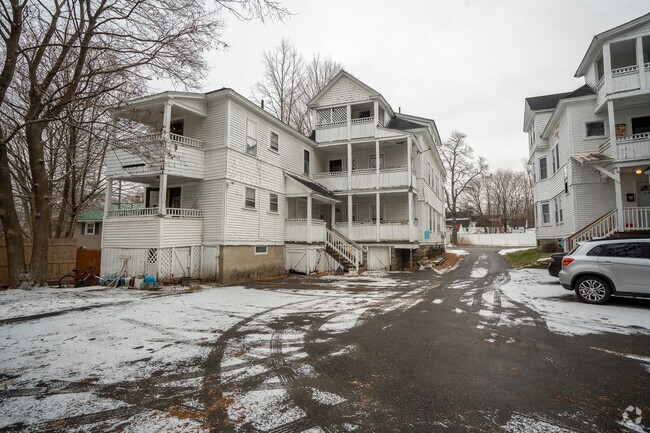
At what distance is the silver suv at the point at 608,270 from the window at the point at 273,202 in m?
12.7

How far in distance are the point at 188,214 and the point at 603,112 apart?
2116 cm

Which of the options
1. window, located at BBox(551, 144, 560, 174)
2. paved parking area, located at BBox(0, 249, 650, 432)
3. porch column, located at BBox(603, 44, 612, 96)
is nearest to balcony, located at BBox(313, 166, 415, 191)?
window, located at BBox(551, 144, 560, 174)

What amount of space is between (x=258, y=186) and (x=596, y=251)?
1318 cm

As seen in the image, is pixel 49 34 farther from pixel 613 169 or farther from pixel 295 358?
pixel 613 169

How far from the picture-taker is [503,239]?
43406 mm

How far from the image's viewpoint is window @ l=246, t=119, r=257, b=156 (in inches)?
610

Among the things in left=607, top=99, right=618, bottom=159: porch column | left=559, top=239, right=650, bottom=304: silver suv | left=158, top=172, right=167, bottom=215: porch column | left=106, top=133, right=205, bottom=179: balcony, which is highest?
left=607, top=99, right=618, bottom=159: porch column

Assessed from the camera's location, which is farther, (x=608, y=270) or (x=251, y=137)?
(x=251, y=137)

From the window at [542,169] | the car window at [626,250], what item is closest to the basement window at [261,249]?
the car window at [626,250]

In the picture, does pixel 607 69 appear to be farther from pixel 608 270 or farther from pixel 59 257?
pixel 59 257

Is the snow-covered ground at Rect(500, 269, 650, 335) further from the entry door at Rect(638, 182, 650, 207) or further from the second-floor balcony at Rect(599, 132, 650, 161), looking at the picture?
the entry door at Rect(638, 182, 650, 207)

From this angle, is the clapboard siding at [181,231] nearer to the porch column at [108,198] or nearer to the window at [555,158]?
the porch column at [108,198]

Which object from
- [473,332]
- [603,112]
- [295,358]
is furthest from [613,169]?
[295,358]

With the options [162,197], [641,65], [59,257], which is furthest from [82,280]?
[641,65]
